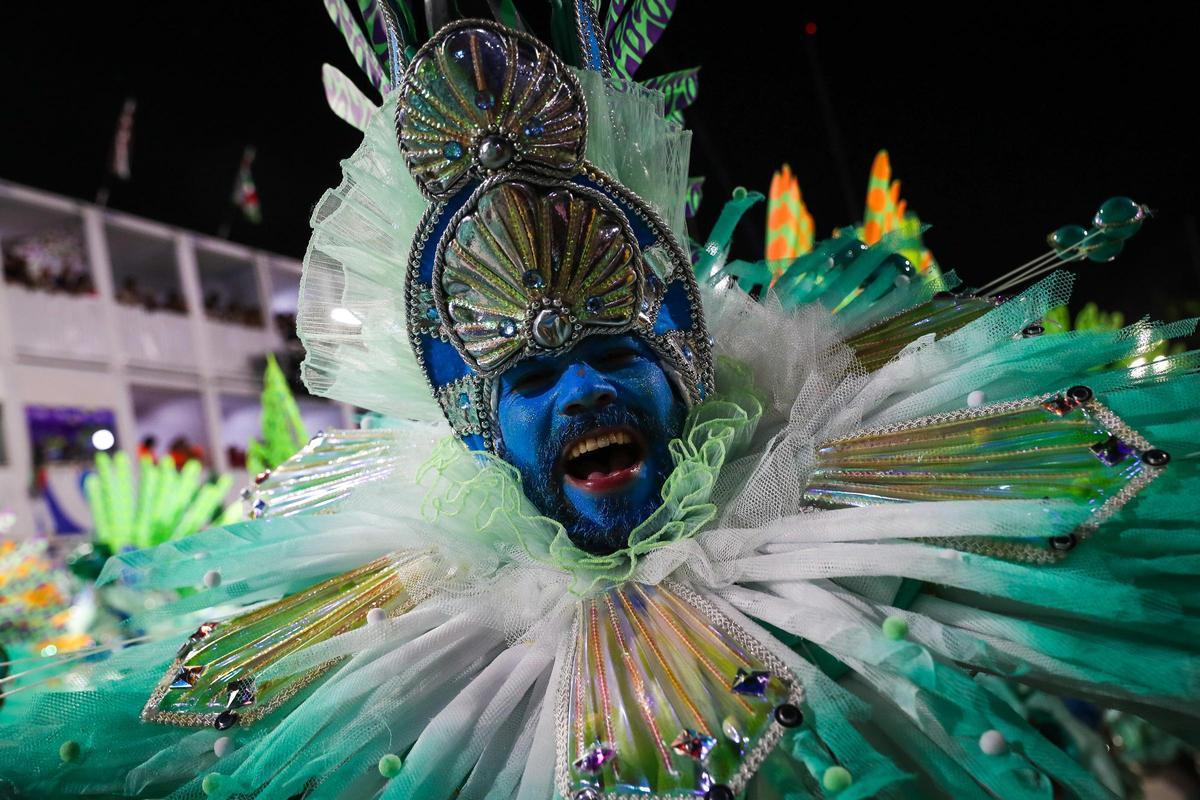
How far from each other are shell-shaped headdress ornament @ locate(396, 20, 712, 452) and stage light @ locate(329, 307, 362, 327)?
11.4 inches

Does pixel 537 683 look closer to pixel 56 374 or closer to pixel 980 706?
pixel 980 706

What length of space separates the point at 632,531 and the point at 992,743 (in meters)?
0.62

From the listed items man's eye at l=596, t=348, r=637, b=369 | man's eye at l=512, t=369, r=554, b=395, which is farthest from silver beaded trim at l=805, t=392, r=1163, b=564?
man's eye at l=512, t=369, r=554, b=395

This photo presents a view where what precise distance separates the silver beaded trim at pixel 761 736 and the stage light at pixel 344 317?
775mm

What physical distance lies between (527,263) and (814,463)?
0.56 metres

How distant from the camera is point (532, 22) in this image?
1.76m

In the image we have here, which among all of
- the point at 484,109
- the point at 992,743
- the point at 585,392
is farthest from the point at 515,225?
the point at 992,743

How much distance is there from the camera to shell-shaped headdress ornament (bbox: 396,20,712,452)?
1.51 meters

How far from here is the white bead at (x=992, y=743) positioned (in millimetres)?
1038

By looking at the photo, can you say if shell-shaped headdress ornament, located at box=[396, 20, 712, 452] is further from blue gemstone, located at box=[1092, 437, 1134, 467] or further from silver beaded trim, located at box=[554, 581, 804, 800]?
blue gemstone, located at box=[1092, 437, 1134, 467]

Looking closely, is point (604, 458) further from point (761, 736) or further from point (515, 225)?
point (761, 736)

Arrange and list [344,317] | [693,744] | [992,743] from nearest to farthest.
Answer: [992,743] → [693,744] → [344,317]

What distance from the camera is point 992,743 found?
1.04 metres

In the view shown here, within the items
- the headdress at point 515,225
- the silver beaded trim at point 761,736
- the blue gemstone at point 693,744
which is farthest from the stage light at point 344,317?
the blue gemstone at point 693,744
